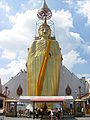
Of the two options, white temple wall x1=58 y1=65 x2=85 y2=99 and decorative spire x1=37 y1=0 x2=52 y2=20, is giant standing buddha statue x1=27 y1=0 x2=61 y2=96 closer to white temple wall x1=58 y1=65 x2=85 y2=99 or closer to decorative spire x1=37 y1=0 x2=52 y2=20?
decorative spire x1=37 y1=0 x2=52 y2=20

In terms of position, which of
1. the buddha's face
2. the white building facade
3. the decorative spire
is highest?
the decorative spire

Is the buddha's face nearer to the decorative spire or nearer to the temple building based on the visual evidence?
the temple building

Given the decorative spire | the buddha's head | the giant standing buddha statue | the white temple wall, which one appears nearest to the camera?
the giant standing buddha statue

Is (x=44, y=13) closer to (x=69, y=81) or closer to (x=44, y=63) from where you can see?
(x=44, y=63)

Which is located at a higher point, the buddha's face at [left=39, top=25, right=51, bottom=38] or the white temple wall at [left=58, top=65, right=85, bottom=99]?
A: the buddha's face at [left=39, top=25, right=51, bottom=38]

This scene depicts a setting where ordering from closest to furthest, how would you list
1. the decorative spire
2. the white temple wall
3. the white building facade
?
the decorative spire < the white building facade < the white temple wall

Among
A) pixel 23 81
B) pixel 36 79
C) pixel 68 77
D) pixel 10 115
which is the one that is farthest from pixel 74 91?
pixel 10 115

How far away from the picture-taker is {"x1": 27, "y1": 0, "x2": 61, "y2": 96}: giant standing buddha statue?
1224 inches

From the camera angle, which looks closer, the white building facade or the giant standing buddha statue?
the giant standing buddha statue

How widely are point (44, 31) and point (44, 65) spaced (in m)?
5.39

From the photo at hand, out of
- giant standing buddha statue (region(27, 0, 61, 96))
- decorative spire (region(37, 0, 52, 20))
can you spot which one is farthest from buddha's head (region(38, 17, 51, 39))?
decorative spire (region(37, 0, 52, 20))

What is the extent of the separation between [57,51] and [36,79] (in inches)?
187

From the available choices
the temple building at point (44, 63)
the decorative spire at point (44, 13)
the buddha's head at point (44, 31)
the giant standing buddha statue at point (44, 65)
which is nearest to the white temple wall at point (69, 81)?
the temple building at point (44, 63)

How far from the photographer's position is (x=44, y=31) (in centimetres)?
3428
